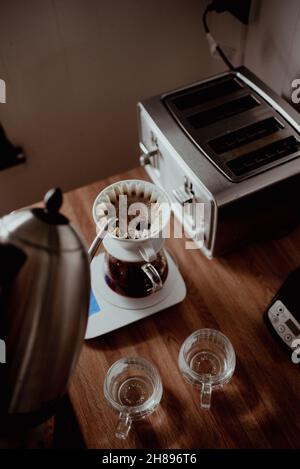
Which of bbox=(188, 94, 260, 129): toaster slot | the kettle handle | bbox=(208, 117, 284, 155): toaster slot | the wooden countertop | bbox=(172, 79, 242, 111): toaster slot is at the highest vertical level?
the kettle handle

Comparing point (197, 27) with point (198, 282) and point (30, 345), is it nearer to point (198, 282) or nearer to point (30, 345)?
point (198, 282)

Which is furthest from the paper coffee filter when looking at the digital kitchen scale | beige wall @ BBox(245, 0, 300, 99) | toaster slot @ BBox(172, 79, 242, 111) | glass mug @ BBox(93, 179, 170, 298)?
beige wall @ BBox(245, 0, 300, 99)

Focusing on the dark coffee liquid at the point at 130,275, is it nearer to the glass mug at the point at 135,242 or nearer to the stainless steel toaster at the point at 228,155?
the glass mug at the point at 135,242

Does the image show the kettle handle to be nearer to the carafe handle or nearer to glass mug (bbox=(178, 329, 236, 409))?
the carafe handle

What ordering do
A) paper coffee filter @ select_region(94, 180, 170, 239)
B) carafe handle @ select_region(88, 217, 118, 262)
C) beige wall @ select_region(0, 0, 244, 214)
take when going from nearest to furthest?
carafe handle @ select_region(88, 217, 118, 262)
paper coffee filter @ select_region(94, 180, 170, 239)
beige wall @ select_region(0, 0, 244, 214)

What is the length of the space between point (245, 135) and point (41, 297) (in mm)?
590

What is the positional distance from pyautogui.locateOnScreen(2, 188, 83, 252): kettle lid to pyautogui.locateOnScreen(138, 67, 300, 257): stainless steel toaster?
1.19 ft

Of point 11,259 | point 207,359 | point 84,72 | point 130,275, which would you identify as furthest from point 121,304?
point 84,72

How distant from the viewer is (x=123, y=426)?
0.72 m

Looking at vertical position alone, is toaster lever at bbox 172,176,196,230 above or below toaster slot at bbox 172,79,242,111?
below

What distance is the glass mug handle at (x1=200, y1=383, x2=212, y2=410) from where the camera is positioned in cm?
74

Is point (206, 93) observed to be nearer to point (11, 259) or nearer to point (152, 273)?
point (152, 273)

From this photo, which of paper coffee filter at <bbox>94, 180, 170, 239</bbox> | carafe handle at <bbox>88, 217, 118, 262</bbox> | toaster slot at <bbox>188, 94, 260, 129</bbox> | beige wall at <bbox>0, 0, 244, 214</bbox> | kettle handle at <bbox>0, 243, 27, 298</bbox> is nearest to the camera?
kettle handle at <bbox>0, 243, 27, 298</bbox>

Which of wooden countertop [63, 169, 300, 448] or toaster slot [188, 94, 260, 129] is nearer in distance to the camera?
wooden countertop [63, 169, 300, 448]
